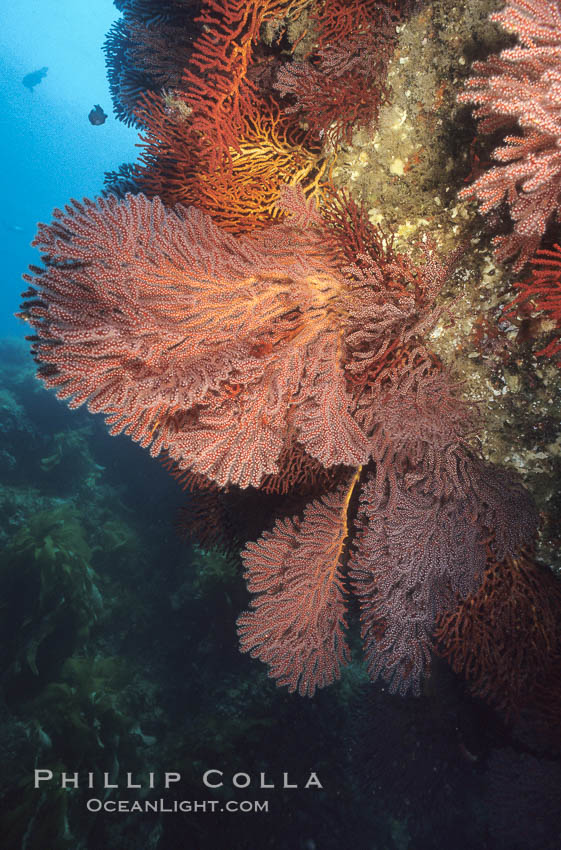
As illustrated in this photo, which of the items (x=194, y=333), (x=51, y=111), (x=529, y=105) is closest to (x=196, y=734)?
(x=194, y=333)

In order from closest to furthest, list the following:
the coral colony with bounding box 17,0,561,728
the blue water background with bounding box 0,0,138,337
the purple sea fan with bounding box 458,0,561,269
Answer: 1. the purple sea fan with bounding box 458,0,561,269
2. the coral colony with bounding box 17,0,561,728
3. the blue water background with bounding box 0,0,138,337

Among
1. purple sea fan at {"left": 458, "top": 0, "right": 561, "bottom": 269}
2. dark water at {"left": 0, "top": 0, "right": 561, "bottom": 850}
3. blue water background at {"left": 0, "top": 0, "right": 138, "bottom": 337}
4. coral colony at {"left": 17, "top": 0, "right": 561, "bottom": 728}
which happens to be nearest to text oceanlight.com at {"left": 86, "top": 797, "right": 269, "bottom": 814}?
dark water at {"left": 0, "top": 0, "right": 561, "bottom": 850}

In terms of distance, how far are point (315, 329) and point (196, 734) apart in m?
5.81

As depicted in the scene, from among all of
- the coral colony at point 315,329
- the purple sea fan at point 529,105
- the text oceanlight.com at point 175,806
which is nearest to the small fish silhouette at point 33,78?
the coral colony at point 315,329

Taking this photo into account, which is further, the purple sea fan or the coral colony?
the coral colony

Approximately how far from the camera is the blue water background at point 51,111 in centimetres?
12025

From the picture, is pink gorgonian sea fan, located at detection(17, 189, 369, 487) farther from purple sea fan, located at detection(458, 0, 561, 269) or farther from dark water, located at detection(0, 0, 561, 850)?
dark water, located at detection(0, 0, 561, 850)

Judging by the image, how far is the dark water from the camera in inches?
186

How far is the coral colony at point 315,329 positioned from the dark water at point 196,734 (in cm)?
184

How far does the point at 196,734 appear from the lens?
5543 millimetres

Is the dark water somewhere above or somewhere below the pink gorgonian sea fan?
below

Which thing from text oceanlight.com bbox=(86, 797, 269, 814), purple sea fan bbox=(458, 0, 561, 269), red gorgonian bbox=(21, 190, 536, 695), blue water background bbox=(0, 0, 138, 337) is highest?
blue water background bbox=(0, 0, 138, 337)

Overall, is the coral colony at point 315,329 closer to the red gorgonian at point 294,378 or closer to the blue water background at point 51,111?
the red gorgonian at point 294,378

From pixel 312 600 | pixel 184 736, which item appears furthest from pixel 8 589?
pixel 312 600
